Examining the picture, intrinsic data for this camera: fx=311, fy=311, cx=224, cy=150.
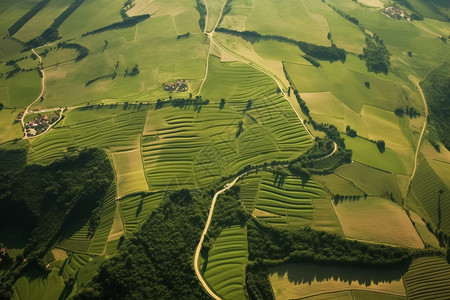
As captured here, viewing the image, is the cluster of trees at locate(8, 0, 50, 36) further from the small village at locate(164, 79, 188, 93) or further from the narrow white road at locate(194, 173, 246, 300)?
the narrow white road at locate(194, 173, 246, 300)

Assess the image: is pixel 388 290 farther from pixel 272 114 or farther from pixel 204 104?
pixel 204 104

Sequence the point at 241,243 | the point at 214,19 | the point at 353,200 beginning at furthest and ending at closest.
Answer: the point at 214,19, the point at 353,200, the point at 241,243

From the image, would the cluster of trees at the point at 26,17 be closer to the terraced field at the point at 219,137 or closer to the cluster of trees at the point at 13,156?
the cluster of trees at the point at 13,156

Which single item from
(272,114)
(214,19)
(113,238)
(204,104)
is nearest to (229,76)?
(204,104)

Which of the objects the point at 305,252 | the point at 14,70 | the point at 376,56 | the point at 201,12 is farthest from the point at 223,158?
the point at 14,70

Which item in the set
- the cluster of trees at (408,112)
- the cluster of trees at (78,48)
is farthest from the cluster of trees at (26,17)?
the cluster of trees at (408,112)

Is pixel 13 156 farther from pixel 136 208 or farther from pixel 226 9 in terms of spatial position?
pixel 226 9

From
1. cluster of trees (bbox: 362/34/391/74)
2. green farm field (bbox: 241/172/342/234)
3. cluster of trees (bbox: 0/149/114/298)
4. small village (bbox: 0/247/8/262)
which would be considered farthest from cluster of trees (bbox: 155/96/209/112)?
cluster of trees (bbox: 362/34/391/74)

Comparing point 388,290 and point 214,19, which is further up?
point 214,19
